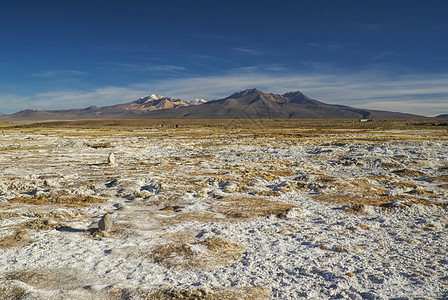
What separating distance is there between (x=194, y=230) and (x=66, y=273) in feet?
13.8

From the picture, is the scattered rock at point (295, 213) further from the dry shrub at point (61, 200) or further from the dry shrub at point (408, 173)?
the dry shrub at point (408, 173)

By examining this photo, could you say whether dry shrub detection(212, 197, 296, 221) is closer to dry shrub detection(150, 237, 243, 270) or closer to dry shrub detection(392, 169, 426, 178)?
dry shrub detection(150, 237, 243, 270)

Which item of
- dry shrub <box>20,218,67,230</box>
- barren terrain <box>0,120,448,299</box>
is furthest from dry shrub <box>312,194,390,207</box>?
dry shrub <box>20,218,67,230</box>

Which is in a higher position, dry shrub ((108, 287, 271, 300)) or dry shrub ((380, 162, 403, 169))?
dry shrub ((380, 162, 403, 169))

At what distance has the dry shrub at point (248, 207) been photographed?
1199 cm

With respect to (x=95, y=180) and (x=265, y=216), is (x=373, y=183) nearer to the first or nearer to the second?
(x=265, y=216)

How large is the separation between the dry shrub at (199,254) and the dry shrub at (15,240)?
4228 mm

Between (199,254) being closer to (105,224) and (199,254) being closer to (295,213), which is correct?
(105,224)

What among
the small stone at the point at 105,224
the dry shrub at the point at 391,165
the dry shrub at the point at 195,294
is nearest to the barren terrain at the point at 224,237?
the dry shrub at the point at 195,294

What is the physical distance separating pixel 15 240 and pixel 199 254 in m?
6.01

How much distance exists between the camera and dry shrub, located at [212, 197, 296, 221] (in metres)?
12.0

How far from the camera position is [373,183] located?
58.3ft

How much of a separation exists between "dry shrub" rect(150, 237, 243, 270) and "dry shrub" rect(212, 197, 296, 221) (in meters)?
2.55

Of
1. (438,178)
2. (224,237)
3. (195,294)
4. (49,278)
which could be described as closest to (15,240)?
(49,278)
